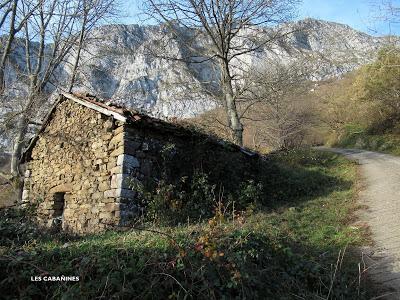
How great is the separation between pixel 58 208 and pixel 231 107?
909 centimetres

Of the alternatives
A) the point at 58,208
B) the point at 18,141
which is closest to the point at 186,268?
the point at 58,208

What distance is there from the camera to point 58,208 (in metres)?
10.7

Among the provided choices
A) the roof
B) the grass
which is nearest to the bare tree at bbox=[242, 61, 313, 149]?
the roof

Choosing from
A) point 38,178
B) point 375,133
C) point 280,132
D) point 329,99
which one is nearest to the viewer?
point 38,178

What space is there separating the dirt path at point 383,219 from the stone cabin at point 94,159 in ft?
13.3

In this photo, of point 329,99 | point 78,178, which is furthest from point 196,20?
point 329,99

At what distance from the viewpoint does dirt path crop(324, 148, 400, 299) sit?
5.41 metres

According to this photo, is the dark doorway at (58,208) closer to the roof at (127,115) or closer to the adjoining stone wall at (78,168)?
the adjoining stone wall at (78,168)

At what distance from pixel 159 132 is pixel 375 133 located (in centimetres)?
2028

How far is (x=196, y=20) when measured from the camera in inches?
655

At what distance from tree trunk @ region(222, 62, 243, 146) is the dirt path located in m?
5.28

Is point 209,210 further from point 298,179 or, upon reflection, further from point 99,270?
point 99,270

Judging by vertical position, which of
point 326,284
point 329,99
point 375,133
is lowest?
point 326,284

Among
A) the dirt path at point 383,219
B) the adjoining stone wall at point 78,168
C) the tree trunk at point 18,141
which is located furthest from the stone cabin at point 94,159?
the dirt path at point 383,219
